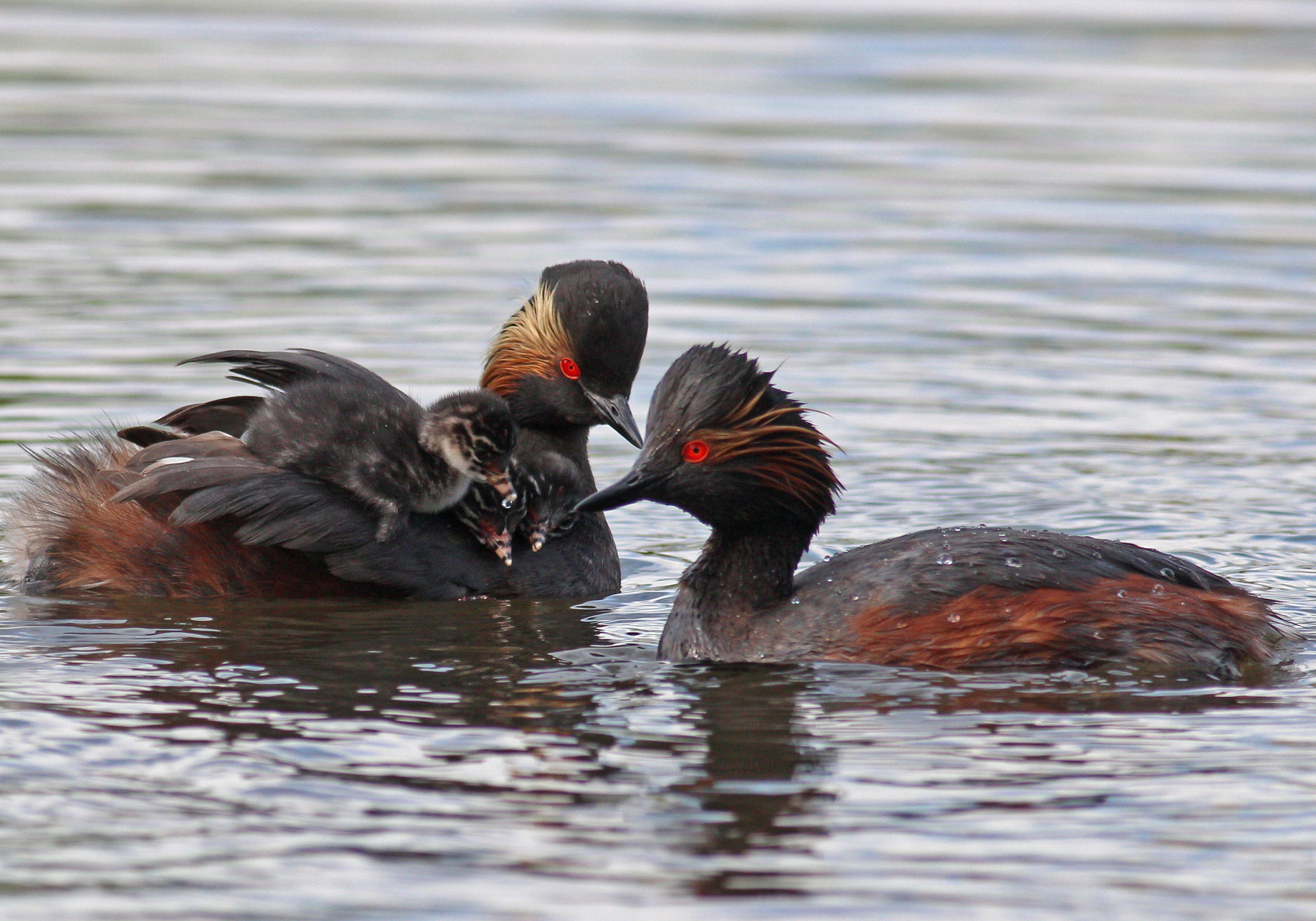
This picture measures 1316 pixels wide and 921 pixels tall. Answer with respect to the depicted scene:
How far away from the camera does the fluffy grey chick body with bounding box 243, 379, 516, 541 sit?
7.79 meters

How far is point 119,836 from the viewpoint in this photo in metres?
5.23

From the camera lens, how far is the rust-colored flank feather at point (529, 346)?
8.71m

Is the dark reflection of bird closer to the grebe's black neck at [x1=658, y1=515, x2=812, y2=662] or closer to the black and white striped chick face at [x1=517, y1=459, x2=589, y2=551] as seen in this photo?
the black and white striped chick face at [x1=517, y1=459, x2=589, y2=551]

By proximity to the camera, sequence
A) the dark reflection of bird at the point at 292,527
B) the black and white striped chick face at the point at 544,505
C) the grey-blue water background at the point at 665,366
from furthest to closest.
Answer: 1. the black and white striped chick face at the point at 544,505
2. the dark reflection of bird at the point at 292,527
3. the grey-blue water background at the point at 665,366

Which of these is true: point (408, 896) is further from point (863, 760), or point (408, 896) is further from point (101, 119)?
point (101, 119)

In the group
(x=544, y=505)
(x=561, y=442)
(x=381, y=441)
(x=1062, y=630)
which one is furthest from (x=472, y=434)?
(x=1062, y=630)

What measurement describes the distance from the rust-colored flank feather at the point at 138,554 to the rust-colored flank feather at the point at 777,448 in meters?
1.76

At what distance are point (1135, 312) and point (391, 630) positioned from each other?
6.82 metres

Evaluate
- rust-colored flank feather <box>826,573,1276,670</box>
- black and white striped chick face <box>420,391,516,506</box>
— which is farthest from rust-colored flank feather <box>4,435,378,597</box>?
rust-colored flank feather <box>826,573,1276,670</box>

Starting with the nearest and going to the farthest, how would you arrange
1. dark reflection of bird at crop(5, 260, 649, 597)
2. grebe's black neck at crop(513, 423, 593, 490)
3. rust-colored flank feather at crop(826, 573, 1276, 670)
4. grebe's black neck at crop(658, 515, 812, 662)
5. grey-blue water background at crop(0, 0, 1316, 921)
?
grey-blue water background at crop(0, 0, 1316, 921)
rust-colored flank feather at crop(826, 573, 1276, 670)
grebe's black neck at crop(658, 515, 812, 662)
dark reflection of bird at crop(5, 260, 649, 597)
grebe's black neck at crop(513, 423, 593, 490)

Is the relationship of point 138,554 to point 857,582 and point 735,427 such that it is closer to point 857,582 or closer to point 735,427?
point 735,427

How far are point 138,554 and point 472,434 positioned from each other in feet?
4.45

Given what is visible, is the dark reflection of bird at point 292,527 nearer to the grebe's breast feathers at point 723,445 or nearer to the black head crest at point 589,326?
the black head crest at point 589,326

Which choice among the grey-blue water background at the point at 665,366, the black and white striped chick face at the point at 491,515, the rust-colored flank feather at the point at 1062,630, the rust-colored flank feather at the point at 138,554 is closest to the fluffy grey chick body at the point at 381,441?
the black and white striped chick face at the point at 491,515
